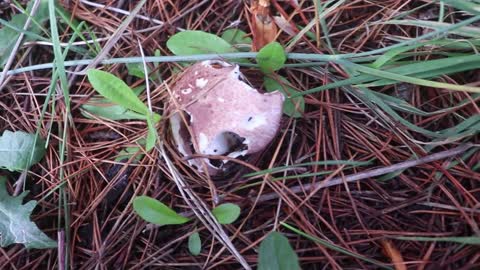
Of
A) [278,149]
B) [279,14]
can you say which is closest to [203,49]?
[279,14]

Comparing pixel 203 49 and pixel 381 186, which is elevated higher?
pixel 203 49

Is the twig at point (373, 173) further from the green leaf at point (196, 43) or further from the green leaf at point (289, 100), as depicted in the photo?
the green leaf at point (196, 43)

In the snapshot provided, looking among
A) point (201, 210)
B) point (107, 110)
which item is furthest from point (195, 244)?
point (107, 110)

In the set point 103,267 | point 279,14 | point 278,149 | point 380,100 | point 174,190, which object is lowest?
point 103,267

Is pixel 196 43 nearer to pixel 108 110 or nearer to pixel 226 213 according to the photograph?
pixel 108 110

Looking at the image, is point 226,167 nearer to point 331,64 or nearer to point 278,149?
point 278,149

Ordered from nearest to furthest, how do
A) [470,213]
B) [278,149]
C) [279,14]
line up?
[470,213]
[278,149]
[279,14]
